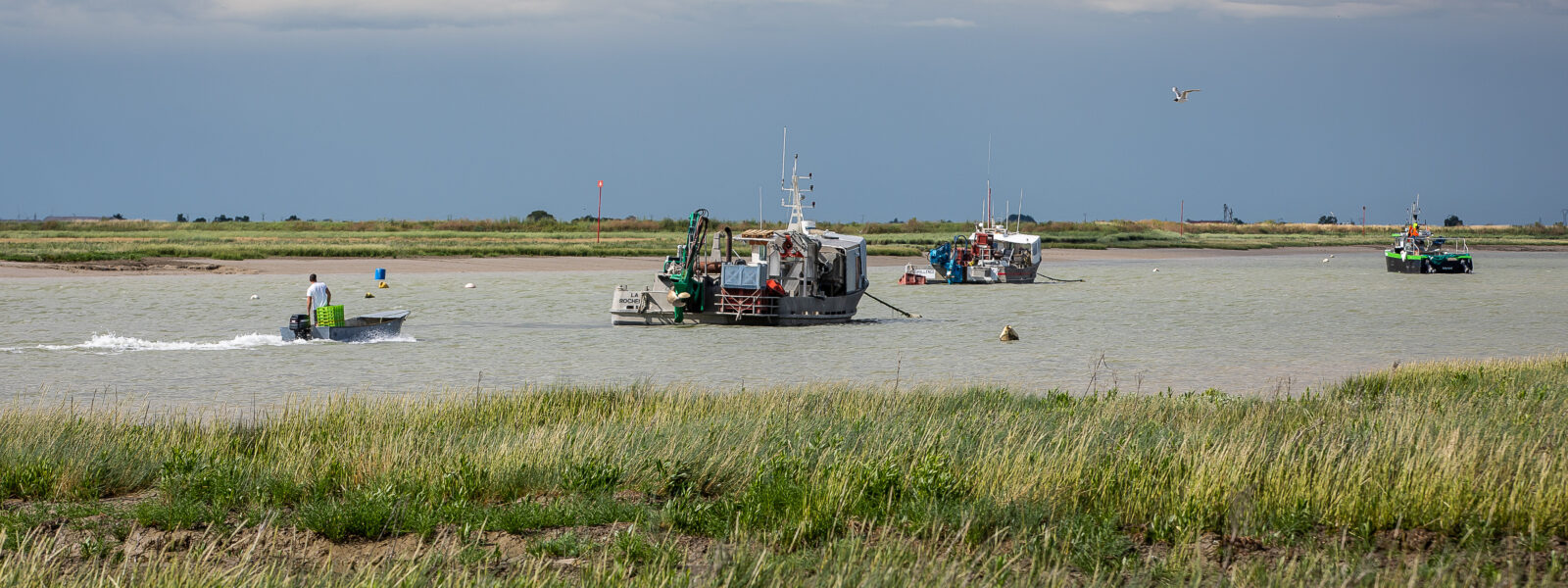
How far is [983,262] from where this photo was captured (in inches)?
2408

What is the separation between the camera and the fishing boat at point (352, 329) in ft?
88.6

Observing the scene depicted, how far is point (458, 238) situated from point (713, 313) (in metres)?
70.9

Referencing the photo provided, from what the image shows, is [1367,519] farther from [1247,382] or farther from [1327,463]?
[1247,382]

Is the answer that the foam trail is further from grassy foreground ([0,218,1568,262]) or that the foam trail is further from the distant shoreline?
the distant shoreline

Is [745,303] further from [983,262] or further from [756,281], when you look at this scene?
[983,262]

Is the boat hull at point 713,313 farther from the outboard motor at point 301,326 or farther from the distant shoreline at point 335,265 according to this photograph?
the distant shoreline at point 335,265

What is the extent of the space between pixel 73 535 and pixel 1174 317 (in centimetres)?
3460

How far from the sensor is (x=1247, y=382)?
2067cm

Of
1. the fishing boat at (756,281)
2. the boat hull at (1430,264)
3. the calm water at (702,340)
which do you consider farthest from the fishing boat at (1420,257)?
the fishing boat at (756,281)

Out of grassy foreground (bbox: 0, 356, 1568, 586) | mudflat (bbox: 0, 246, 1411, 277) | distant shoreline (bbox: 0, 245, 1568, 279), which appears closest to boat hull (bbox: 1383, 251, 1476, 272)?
distant shoreline (bbox: 0, 245, 1568, 279)

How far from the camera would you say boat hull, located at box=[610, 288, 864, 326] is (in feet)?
111

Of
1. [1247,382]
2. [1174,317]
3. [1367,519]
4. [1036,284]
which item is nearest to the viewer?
[1367,519]

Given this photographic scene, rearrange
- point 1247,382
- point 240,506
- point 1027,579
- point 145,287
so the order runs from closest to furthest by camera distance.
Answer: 1. point 1027,579
2. point 240,506
3. point 1247,382
4. point 145,287

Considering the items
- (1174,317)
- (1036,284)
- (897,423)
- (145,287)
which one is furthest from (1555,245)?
(897,423)
